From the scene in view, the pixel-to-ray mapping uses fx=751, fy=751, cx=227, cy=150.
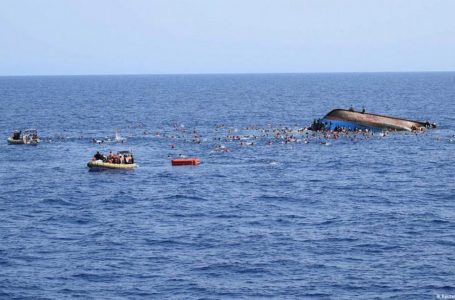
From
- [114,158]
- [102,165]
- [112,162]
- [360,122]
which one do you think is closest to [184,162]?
[114,158]

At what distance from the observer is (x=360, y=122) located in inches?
5305

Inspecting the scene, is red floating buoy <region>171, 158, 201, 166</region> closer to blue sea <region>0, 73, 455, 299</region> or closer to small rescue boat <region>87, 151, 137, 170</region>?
blue sea <region>0, 73, 455, 299</region>

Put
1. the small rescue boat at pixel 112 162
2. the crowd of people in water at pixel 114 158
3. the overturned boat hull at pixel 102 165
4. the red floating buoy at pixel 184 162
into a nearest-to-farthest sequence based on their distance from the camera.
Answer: the overturned boat hull at pixel 102 165, the small rescue boat at pixel 112 162, the crowd of people in water at pixel 114 158, the red floating buoy at pixel 184 162

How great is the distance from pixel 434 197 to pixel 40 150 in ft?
207

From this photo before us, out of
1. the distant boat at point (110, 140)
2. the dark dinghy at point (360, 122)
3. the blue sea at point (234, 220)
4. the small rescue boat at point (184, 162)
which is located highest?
the dark dinghy at point (360, 122)

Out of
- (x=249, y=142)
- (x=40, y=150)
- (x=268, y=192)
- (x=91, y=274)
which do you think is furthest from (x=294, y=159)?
(x=91, y=274)

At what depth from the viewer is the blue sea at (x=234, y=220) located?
49.6 m

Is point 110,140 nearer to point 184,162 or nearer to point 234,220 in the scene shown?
point 184,162

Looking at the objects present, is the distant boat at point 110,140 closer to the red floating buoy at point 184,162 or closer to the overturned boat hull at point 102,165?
the red floating buoy at point 184,162

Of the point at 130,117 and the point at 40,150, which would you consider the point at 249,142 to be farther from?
the point at 130,117

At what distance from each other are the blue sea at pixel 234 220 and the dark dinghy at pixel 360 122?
938 cm

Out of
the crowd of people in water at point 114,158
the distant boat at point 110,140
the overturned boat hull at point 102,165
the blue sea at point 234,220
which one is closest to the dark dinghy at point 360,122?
the blue sea at point 234,220

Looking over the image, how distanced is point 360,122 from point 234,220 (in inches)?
2850

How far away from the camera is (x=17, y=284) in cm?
4984
